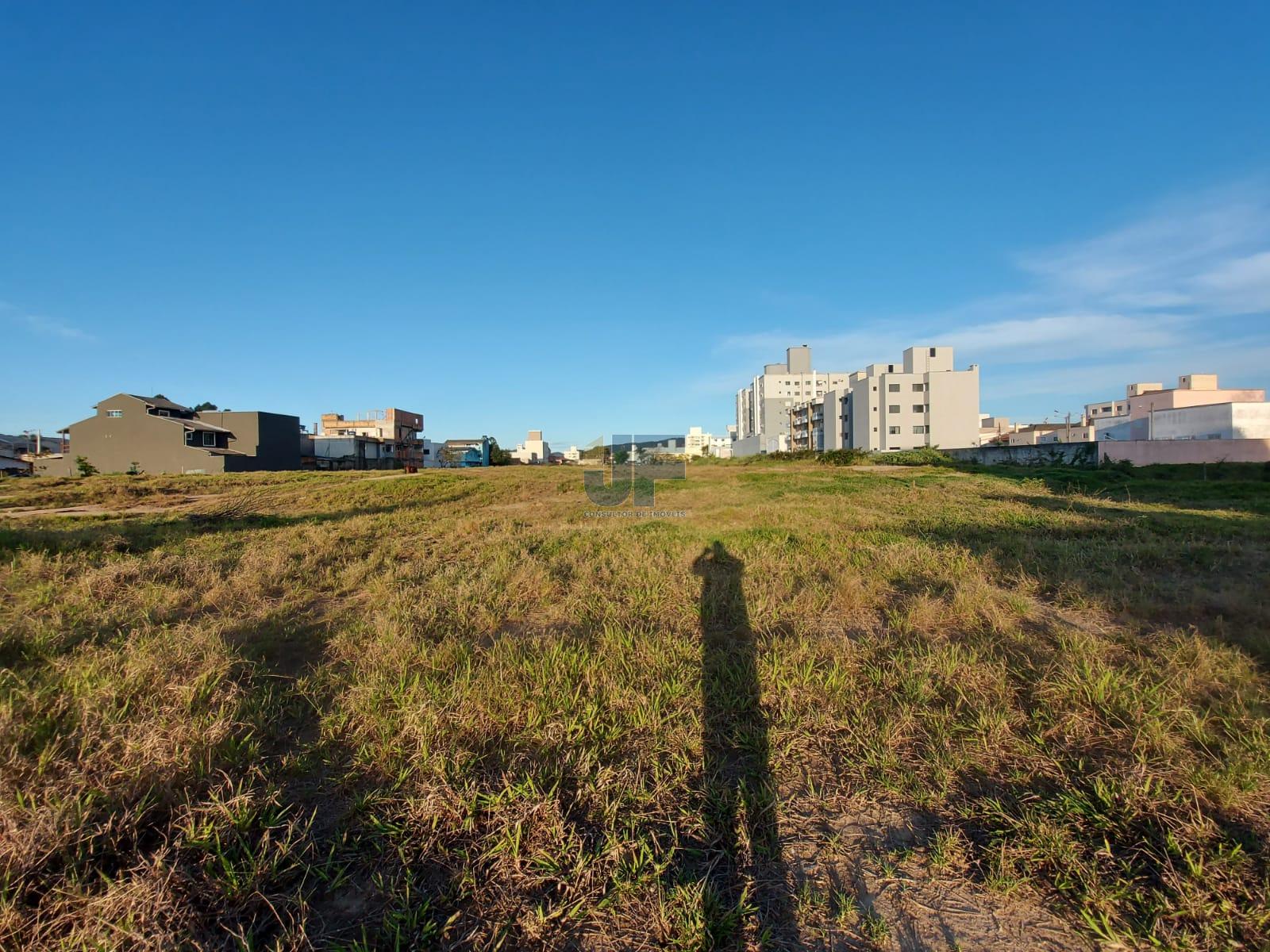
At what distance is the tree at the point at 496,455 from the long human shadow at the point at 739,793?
209ft

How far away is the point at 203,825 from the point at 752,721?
2577 millimetres

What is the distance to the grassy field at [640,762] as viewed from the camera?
1.88 metres

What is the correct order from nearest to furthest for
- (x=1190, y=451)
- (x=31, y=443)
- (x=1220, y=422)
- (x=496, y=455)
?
1. (x=1190, y=451)
2. (x=1220, y=422)
3. (x=31, y=443)
4. (x=496, y=455)

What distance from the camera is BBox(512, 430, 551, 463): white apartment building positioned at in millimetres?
93600

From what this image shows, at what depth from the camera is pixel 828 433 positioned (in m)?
62.0

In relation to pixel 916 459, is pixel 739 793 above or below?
below

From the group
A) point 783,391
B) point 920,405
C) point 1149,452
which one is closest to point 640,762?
point 1149,452

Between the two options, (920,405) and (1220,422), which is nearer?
(1220,422)

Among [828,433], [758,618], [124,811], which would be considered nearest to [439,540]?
[758,618]

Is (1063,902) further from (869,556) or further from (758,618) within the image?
(869,556)

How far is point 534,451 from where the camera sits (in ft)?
319

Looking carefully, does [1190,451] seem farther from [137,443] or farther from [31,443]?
[31,443]

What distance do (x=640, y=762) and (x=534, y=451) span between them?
9633cm

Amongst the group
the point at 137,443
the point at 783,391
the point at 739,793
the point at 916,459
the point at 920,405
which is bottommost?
the point at 739,793
